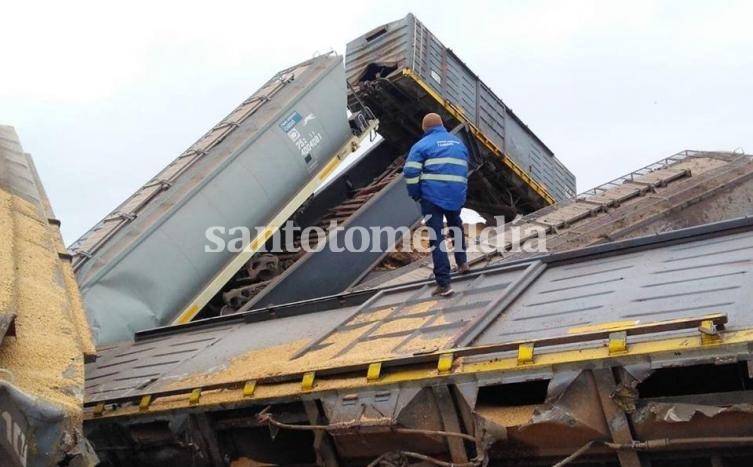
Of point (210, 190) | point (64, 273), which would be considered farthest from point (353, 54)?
point (64, 273)

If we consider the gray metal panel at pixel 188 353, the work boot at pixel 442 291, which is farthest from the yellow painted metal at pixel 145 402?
the work boot at pixel 442 291

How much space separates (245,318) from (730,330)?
3.98m

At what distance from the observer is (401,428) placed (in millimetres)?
3406

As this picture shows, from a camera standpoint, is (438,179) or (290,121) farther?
(290,121)

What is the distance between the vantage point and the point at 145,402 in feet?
15.3

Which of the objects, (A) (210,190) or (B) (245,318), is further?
(A) (210,190)

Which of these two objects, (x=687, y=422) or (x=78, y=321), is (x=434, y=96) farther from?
(x=687, y=422)

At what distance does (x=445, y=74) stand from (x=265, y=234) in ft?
14.1

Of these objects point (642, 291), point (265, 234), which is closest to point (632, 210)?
point (265, 234)

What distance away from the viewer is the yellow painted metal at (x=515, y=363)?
2748mm

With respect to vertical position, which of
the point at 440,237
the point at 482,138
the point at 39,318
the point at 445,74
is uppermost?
A: the point at 445,74

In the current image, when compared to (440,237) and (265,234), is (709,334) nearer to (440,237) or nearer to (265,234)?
(440,237)

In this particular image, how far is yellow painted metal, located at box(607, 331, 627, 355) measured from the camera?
2.91 metres

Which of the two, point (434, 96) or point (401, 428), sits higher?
point (434, 96)
